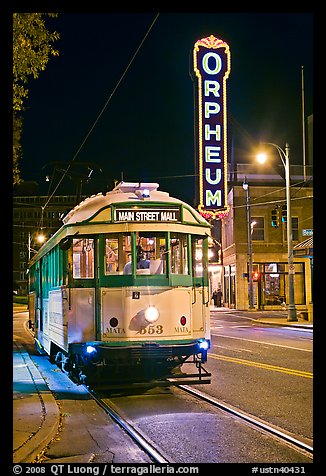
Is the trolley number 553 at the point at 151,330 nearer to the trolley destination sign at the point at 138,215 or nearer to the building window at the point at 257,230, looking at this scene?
the trolley destination sign at the point at 138,215

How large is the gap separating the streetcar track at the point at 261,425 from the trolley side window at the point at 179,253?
2208 millimetres

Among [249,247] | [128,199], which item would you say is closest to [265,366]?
[128,199]

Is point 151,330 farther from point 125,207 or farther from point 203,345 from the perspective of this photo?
point 125,207

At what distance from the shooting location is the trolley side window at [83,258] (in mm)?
11875

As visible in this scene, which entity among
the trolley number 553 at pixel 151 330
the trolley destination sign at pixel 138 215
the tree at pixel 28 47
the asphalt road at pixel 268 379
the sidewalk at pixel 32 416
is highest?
the tree at pixel 28 47

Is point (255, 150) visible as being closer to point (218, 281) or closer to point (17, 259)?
point (218, 281)

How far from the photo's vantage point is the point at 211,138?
142 feet

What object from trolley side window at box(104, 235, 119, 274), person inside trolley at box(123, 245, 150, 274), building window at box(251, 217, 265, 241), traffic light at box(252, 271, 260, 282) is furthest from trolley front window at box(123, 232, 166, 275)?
building window at box(251, 217, 265, 241)

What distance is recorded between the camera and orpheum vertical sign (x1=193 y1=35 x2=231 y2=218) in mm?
43031

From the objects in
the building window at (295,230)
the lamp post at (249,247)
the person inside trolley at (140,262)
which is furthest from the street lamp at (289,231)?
the person inside trolley at (140,262)

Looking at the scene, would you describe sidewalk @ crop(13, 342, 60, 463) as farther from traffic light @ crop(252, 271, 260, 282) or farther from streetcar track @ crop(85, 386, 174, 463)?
traffic light @ crop(252, 271, 260, 282)

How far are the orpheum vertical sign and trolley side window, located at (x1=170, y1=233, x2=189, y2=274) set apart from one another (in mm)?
30865

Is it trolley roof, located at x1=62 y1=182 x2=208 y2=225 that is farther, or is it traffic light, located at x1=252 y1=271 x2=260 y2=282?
traffic light, located at x1=252 y1=271 x2=260 y2=282

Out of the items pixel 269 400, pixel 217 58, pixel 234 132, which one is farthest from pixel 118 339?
pixel 234 132
